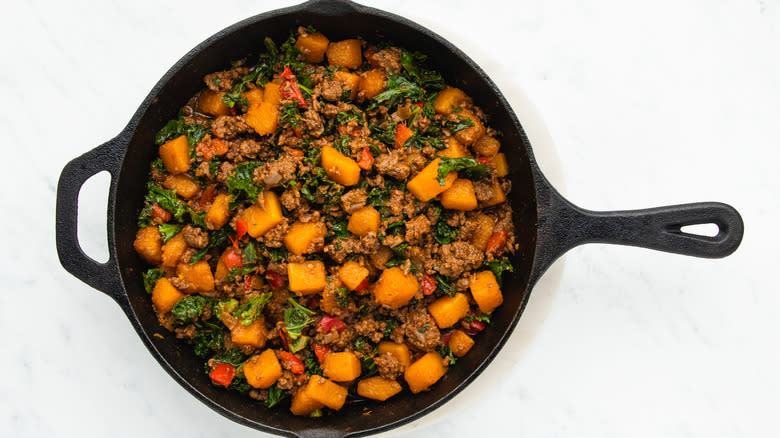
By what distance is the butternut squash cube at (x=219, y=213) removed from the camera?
12.7ft

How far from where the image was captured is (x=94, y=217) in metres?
4.61

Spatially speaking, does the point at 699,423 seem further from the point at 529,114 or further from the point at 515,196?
the point at 529,114

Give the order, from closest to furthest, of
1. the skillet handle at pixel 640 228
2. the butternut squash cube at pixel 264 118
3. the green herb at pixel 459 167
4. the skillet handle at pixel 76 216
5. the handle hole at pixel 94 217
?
the skillet handle at pixel 640 228 → the skillet handle at pixel 76 216 → the green herb at pixel 459 167 → the butternut squash cube at pixel 264 118 → the handle hole at pixel 94 217

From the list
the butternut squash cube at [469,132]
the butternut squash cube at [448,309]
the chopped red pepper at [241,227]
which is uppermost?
the butternut squash cube at [469,132]

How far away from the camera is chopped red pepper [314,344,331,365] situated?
13.0 feet

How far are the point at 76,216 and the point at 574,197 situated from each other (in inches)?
132

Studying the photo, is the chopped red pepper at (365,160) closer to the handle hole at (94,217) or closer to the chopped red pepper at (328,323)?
the chopped red pepper at (328,323)

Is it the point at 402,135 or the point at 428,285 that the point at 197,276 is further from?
the point at 402,135

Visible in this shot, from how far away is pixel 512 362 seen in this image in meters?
4.45

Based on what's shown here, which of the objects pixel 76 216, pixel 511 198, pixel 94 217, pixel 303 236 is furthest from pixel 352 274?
pixel 94 217

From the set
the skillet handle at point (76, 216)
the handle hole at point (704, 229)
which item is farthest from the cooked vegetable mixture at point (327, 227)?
the handle hole at point (704, 229)

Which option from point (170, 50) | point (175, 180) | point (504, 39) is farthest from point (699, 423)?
point (170, 50)

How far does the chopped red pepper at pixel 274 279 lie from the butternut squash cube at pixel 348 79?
48.8 inches

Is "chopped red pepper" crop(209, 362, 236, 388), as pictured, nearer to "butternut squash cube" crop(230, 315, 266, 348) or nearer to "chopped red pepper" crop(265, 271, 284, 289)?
"butternut squash cube" crop(230, 315, 266, 348)
